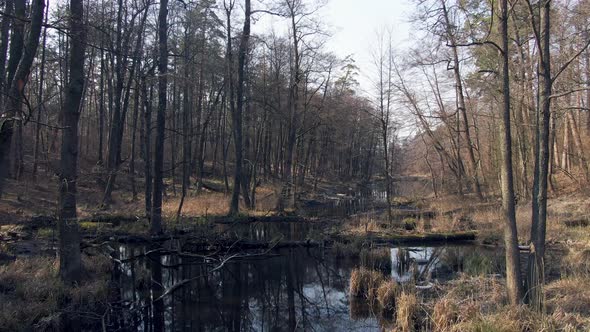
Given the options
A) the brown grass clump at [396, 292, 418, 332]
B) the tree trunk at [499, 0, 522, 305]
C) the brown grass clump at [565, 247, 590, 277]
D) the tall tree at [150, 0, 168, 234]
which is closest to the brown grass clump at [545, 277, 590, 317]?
the brown grass clump at [565, 247, 590, 277]

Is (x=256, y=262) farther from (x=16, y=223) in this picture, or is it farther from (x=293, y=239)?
(x=16, y=223)

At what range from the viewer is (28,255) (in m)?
11.7

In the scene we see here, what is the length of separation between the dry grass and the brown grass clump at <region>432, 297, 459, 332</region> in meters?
5.90

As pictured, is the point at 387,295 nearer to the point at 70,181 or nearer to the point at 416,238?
the point at 70,181

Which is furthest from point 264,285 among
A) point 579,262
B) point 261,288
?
point 579,262

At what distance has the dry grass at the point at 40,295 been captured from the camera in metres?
7.16

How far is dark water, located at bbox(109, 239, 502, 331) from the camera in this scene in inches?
335

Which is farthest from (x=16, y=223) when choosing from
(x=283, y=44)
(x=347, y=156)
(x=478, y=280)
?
(x=347, y=156)

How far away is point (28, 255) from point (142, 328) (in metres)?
5.56

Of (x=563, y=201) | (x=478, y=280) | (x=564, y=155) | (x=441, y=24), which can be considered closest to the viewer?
(x=441, y=24)

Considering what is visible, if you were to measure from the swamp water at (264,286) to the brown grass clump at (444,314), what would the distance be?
128 centimetres

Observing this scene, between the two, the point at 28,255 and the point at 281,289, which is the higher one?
the point at 28,255

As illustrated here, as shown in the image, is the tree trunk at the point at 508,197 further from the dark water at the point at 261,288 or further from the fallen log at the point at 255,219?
the fallen log at the point at 255,219

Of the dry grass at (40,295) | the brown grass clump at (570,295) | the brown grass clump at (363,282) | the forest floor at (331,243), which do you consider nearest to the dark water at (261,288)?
the brown grass clump at (363,282)
